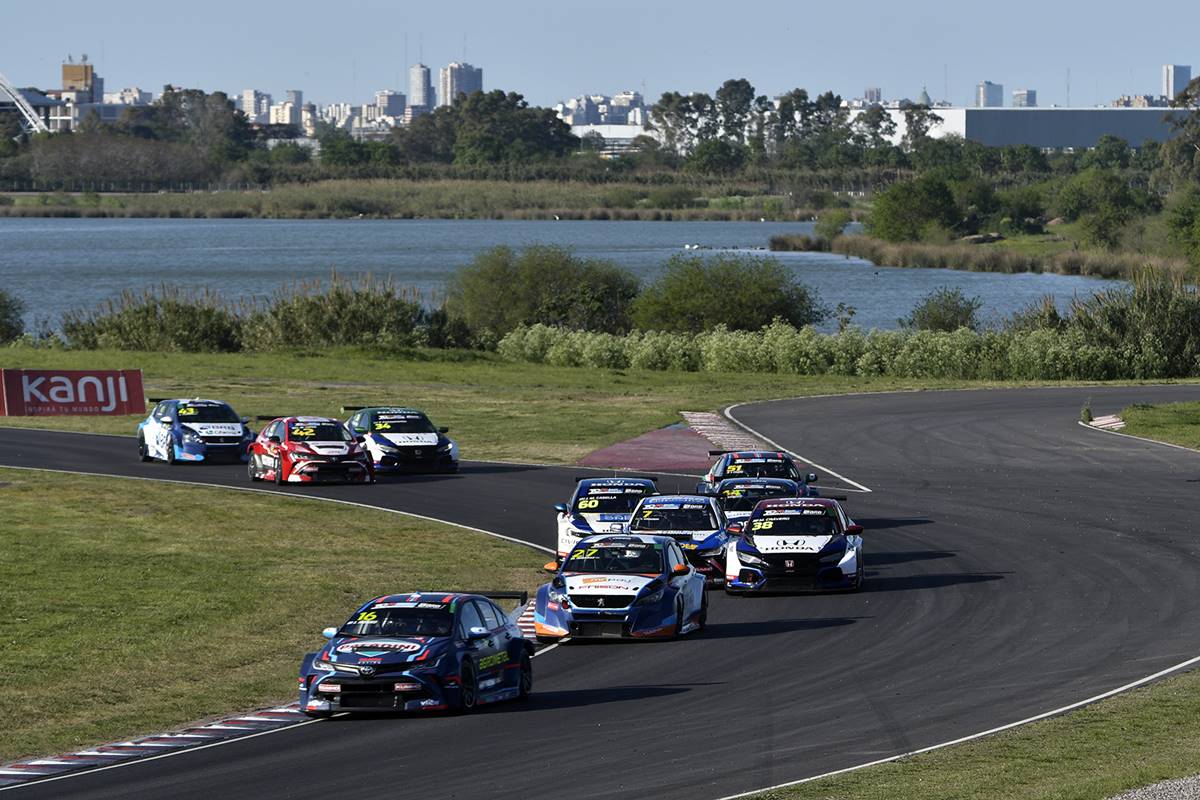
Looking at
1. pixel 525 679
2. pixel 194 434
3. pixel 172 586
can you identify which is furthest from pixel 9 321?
pixel 525 679

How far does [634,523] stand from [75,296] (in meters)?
117

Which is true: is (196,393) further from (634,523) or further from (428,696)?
(428,696)

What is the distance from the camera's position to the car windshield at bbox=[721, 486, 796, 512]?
3647cm

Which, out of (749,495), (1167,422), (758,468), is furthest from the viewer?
(1167,422)

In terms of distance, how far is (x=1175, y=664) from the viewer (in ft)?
82.5

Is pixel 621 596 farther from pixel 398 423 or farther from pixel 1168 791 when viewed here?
pixel 398 423

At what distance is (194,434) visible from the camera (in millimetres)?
49000

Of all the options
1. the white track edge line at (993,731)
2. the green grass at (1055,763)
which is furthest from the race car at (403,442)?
the green grass at (1055,763)

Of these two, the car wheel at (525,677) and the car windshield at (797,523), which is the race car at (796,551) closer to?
the car windshield at (797,523)

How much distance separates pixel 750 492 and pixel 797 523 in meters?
4.60

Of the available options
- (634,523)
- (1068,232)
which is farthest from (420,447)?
(1068,232)

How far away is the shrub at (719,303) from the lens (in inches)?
3804

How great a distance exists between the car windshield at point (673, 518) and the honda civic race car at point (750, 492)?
2.94 metres

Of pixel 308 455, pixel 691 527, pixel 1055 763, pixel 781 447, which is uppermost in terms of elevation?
pixel 1055 763
